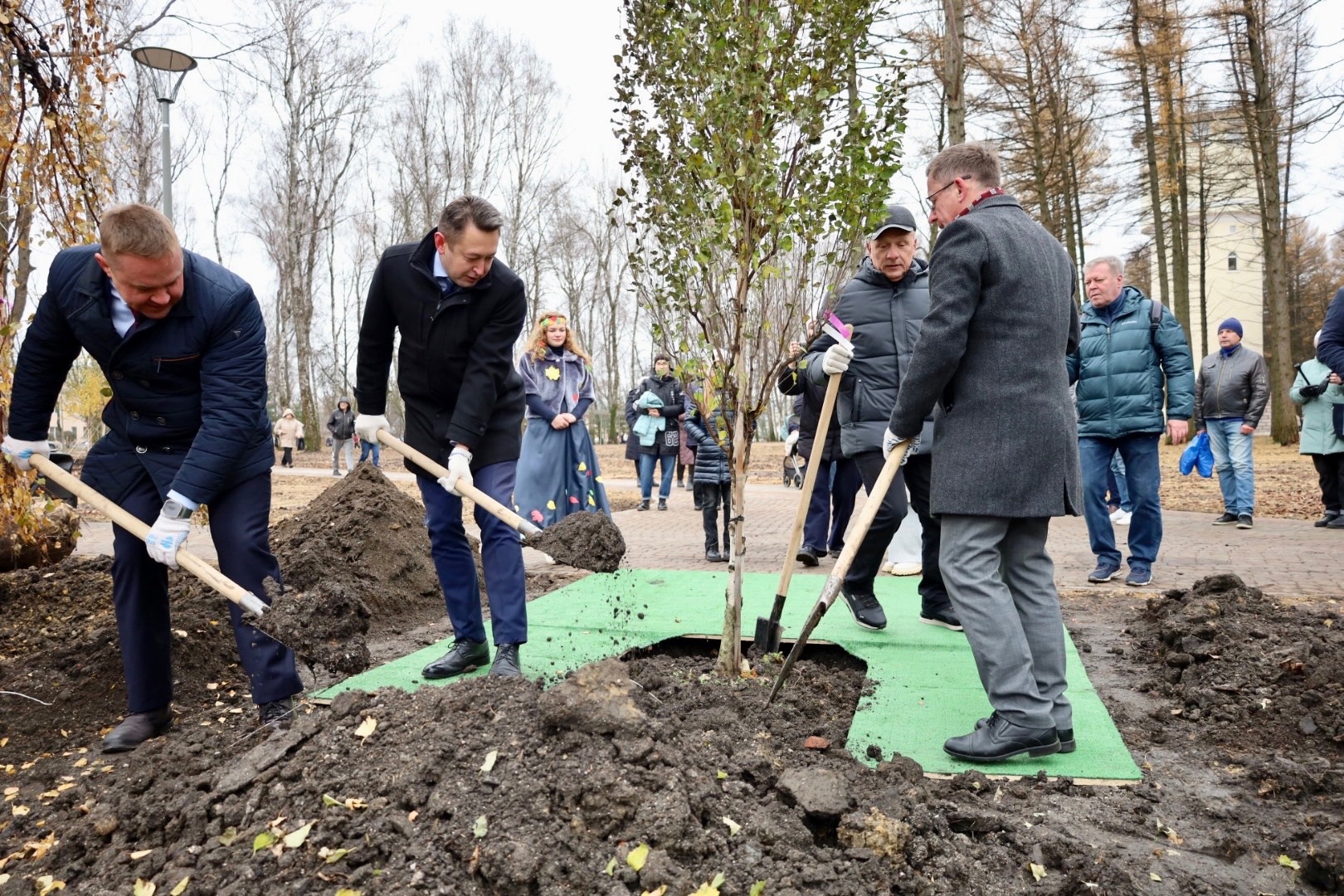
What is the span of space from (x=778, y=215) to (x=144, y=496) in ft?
8.83

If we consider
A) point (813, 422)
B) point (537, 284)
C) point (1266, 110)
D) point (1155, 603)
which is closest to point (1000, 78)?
point (1266, 110)

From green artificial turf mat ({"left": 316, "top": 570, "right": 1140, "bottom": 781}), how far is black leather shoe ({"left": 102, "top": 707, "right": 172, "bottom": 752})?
66 centimetres

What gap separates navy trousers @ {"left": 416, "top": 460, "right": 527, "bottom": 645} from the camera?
164 inches

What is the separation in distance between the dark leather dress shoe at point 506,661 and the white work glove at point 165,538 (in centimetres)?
135

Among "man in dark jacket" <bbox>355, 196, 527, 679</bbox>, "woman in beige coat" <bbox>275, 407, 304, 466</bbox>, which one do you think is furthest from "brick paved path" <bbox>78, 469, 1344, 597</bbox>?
"woman in beige coat" <bbox>275, 407, 304, 466</bbox>

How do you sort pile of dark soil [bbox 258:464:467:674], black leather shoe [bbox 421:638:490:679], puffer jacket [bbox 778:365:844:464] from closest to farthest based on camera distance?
black leather shoe [bbox 421:638:490:679] < pile of dark soil [bbox 258:464:467:674] < puffer jacket [bbox 778:365:844:464]

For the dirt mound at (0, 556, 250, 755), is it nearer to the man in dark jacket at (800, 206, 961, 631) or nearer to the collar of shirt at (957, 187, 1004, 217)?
the man in dark jacket at (800, 206, 961, 631)

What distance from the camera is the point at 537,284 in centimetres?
3578

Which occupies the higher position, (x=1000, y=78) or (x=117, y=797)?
(x=1000, y=78)

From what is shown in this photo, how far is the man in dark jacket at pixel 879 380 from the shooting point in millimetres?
4854

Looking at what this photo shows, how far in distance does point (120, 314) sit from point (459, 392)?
136cm

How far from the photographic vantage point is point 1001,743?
3.20 metres

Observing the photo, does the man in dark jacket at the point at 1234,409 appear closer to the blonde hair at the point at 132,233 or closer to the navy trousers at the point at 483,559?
the navy trousers at the point at 483,559

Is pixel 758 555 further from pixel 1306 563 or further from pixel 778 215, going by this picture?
pixel 778 215
